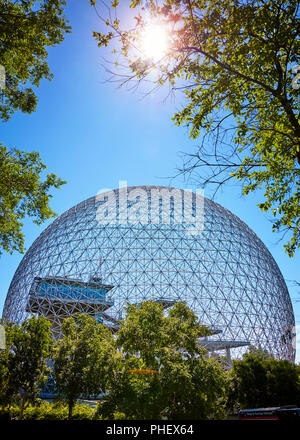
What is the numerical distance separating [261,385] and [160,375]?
50.4 ft

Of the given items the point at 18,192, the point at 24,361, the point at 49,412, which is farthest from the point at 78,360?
the point at 18,192

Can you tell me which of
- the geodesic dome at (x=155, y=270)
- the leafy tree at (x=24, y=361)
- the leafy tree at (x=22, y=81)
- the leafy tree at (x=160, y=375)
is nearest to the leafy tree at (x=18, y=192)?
the leafy tree at (x=22, y=81)

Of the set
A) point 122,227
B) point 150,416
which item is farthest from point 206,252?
point 150,416

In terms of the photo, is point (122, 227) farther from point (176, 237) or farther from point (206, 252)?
point (206, 252)

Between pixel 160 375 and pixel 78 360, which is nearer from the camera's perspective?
pixel 160 375

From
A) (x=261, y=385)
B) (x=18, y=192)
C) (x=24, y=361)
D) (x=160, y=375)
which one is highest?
(x=18, y=192)

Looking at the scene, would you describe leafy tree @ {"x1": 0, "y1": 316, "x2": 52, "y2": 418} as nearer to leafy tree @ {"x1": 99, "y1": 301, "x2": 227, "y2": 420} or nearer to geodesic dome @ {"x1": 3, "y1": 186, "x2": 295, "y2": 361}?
leafy tree @ {"x1": 99, "y1": 301, "x2": 227, "y2": 420}

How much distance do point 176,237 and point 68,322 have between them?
16.2 metres

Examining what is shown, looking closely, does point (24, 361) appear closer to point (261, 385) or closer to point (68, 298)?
point (68, 298)

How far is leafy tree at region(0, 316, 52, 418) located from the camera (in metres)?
16.6

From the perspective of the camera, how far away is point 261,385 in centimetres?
2214

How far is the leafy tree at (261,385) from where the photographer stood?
21.8 m

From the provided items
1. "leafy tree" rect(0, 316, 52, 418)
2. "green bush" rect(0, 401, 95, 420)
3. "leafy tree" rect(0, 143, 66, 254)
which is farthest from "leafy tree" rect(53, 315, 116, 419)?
"leafy tree" rect(0, 143, 66, 254)

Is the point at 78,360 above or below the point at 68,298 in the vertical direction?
below
